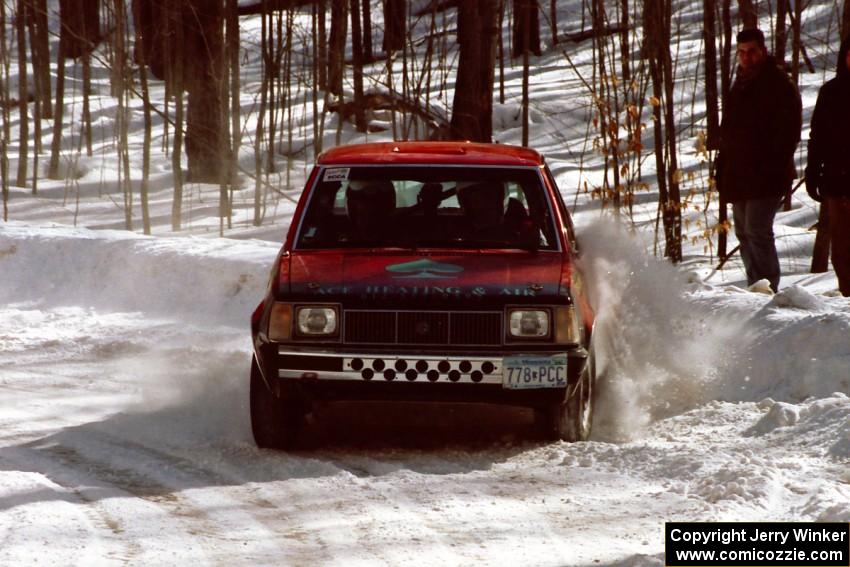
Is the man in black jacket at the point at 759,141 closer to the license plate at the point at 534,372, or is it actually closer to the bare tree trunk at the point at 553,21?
the license plate at the point at 534,372

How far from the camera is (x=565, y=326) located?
6.09 meters

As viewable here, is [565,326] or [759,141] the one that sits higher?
[759,141]

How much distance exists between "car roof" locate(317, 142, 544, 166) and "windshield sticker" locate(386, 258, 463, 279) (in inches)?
38.1

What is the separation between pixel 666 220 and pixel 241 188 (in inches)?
385

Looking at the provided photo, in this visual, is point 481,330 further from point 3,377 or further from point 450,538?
point 3,377

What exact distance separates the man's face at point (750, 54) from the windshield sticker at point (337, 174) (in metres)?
3.91

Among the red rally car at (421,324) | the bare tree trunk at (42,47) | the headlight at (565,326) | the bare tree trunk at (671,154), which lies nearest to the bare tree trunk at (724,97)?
the bare tree trunk at (671,154)

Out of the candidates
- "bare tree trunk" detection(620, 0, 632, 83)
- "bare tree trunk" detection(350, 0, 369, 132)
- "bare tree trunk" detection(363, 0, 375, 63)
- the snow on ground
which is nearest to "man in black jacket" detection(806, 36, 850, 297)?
the snow on ground

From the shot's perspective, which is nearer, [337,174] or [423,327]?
[423,327]

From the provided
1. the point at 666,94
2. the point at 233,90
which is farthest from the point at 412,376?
the point at 233,90

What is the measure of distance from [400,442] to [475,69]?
869 centimetres

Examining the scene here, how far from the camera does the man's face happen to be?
9594mm

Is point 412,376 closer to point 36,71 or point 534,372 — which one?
point 534,372

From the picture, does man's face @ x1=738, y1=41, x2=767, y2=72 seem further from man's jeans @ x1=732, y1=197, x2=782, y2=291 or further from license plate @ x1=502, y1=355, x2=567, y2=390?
license plate @ x1=502, y1=355, x2=567, y2=390
